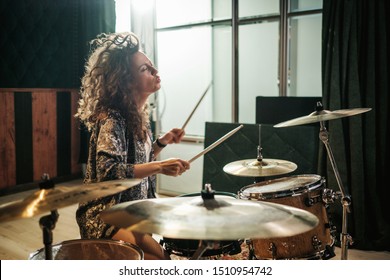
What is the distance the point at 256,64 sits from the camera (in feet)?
13.0

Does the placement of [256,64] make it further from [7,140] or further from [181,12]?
[7,140]

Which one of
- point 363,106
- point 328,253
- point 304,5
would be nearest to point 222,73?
point 304,5

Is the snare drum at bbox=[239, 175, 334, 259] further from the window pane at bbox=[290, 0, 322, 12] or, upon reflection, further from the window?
the window pane at bbox=[290, 0, 322, 12]

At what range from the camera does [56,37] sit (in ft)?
16.4

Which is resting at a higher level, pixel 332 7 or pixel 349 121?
pixel 332 7

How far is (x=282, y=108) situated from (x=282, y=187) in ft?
4.64

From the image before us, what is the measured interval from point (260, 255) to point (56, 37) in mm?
4025

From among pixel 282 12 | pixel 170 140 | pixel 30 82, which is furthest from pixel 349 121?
pixel 30 82

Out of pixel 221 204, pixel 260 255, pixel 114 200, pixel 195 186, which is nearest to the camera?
pixel 221 204

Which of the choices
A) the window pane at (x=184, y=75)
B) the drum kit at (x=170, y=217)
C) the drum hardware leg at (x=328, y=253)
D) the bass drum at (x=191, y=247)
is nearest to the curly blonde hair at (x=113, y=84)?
the bass drum at (x=191, y=247)

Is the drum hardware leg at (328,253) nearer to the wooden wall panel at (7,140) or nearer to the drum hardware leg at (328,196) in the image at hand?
the drum hardware leg at (328,196)

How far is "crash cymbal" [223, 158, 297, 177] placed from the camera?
207cm

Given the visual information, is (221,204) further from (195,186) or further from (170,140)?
(195,186)

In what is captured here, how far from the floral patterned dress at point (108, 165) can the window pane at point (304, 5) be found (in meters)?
2.32
